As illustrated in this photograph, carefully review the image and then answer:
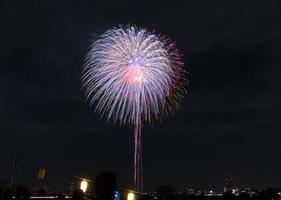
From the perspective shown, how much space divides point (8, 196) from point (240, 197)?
22.6 feet

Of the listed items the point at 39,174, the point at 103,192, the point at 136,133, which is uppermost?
the point at 136,133

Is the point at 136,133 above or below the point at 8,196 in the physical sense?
above

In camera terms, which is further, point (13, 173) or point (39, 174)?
point (13, 173)

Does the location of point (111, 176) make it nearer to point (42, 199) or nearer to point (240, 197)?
point (240, 197)

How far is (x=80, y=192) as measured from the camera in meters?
10.7

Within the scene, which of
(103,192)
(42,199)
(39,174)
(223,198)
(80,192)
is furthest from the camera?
(39,174)

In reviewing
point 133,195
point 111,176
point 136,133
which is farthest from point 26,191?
point 136,133

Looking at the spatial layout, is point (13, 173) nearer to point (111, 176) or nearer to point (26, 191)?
point (26, 191)

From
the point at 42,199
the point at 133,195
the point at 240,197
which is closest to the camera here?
the point at 240,197

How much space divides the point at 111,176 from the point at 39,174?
4616 centimetres

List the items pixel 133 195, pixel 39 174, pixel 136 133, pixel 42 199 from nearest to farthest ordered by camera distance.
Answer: pixel 133 195 < pixel 42 199 < pixel 136 133 < pixel 39 174

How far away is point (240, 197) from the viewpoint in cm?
1145

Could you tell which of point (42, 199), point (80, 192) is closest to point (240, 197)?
point (80, 192)

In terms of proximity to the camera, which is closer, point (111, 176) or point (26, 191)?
point (111, 176)
